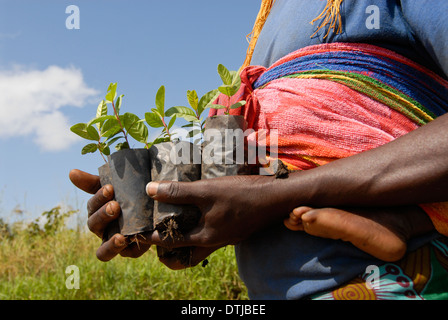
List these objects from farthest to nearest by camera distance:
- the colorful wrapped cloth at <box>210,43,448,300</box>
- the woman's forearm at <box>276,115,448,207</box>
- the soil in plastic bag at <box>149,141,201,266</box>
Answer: the soil in plastic bag at <box>149,141,201,266</box>
the colorful wrapped cloth at <box>210,43,448,300</box>
the woman's forearm at <box>276,115,448,207</box>

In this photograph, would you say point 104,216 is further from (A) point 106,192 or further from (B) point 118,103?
(B) point 118,103

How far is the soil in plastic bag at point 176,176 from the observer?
1.44 metres

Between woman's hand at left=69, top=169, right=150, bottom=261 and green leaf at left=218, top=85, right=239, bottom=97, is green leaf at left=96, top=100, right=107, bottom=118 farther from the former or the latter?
green leaf at left=218, top=85, right=239, bottom=97

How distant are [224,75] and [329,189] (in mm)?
590

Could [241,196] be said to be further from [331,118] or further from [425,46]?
[425,46]

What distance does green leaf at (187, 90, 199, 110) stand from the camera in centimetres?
164

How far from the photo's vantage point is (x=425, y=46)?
1.34 metres

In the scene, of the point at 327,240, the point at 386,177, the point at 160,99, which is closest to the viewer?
the point at 386,177

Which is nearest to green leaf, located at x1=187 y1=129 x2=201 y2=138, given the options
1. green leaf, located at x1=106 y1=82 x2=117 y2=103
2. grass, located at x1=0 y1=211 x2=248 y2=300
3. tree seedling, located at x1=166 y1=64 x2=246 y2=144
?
tree seedling, located at x1=166 y1=64 x2=246 y2=144

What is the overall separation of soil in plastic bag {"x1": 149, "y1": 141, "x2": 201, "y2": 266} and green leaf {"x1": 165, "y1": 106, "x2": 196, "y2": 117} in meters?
0.13

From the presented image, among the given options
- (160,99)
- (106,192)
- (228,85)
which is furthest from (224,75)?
(106,192)

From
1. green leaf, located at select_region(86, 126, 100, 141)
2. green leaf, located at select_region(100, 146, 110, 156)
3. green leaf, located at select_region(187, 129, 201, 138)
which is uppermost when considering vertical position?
green leaf, located at select_region(86, 126, 100, 141)

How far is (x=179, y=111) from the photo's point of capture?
164 cm

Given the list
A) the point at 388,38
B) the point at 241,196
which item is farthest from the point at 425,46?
the point at 241,196
